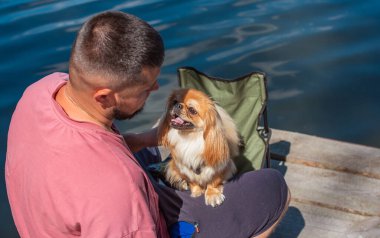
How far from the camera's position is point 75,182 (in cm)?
155

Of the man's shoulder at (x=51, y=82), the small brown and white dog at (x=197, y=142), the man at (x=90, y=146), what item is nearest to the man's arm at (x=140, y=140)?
the small brown and white dog at (x=197, y=142)

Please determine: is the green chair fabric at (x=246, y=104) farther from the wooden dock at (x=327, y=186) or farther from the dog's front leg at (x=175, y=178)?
the dog's front leg at (x=175, y=178)

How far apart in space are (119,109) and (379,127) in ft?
10.3

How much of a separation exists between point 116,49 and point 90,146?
0.34 meters

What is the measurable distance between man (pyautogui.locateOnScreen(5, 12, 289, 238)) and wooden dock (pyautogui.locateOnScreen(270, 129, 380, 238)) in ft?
3.80

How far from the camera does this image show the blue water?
449 cm

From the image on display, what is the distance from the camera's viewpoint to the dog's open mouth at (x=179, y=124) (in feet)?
8.52

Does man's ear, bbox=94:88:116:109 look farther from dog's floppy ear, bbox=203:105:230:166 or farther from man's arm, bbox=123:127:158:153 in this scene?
dog's floppy ear, bbox=203:105:230:166

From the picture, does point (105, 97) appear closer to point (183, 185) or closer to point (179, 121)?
point (179, 121)

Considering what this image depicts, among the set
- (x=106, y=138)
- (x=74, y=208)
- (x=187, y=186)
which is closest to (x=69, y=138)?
(x=106, y=138)

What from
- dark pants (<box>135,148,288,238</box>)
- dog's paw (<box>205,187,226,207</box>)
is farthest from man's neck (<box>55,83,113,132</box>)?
dog's paw (<box>205,187,226,207</box>)

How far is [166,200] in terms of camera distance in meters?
2.16

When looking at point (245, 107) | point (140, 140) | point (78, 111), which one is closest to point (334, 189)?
point (245, 107)

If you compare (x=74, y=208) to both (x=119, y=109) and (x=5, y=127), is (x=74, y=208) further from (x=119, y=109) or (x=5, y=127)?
(x=5, y=127)
